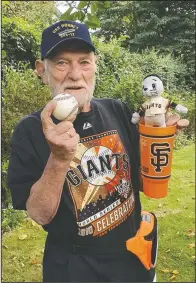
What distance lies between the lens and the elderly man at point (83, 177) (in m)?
1.48

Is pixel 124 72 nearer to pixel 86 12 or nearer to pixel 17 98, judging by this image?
pixel 17 98

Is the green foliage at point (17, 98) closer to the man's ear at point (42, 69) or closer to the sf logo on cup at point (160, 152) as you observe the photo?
the man's ear at point (42, 69)

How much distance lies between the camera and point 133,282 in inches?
66.0

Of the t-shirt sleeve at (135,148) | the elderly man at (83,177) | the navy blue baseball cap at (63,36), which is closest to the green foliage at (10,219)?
the elderly man at (83,177)

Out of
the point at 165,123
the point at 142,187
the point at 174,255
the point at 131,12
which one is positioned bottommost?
the point at 174,255

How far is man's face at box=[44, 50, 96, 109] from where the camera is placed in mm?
1457

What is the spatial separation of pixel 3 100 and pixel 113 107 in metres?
3.40

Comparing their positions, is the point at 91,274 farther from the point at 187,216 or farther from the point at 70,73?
the point at 187,216

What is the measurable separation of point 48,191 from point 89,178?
0.31m

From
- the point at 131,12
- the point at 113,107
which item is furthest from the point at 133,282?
the point at 131,12

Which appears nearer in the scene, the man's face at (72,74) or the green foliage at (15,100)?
the man's face at (72,74)

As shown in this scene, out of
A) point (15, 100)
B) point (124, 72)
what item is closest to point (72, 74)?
point (15, 100)

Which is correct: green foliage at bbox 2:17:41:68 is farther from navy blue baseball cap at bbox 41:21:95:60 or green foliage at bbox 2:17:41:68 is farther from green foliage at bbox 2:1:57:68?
navy blue baseball cap at bbox 41:21:95:60

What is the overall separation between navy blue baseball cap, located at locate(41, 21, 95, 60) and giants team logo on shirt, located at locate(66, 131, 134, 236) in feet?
1.33
